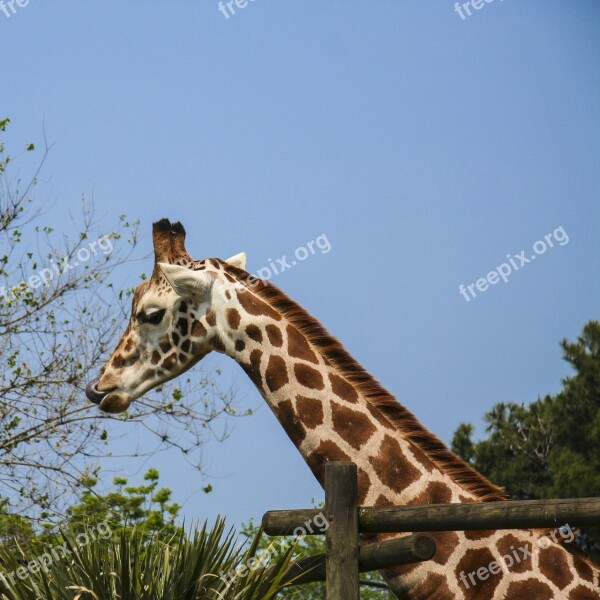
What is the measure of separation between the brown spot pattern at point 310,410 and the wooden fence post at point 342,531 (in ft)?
3.39

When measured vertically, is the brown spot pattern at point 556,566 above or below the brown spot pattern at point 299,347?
below

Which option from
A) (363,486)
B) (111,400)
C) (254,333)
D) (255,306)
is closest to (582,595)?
(363,486)

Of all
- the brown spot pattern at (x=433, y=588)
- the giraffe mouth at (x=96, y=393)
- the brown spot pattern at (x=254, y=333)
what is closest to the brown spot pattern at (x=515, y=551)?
the brown spot pattern at (x=433, y=588)

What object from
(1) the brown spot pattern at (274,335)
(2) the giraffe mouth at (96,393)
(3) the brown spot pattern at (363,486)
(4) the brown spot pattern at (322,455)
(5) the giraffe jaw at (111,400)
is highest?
(2) the giraffe mouth at (96,393)

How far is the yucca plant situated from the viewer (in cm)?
596

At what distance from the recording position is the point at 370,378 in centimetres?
667

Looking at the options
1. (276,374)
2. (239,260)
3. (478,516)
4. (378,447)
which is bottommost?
(478,516)

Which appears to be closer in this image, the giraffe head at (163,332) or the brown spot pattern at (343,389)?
the brown spot pattern at (343,389)

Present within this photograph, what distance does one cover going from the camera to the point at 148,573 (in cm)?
609

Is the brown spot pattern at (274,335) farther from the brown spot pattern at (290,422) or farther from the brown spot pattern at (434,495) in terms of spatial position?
the brown spot pattern at (434,495)

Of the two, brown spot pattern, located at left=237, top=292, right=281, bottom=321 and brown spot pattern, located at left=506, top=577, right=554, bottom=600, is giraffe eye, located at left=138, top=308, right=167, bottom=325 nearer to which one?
brown spot pattern, located at left=237, top=292, right=281, bottom=321

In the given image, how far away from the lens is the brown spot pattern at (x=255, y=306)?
22.8ft

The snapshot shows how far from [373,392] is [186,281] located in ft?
4.67

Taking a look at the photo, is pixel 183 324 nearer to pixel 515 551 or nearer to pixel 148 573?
pixel 148 573
